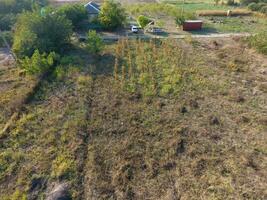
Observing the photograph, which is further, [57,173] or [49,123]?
[49,123]

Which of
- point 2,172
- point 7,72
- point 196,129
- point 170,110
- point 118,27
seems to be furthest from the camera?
point 118,27

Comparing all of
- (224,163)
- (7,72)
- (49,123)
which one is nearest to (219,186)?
(224,163)

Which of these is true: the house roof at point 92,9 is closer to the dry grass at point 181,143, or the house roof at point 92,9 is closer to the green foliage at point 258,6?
the dry grass at point 181,143

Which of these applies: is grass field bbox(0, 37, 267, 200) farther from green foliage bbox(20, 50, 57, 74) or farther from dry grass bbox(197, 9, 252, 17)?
dry grass bbox(197, 9, 252, 17)

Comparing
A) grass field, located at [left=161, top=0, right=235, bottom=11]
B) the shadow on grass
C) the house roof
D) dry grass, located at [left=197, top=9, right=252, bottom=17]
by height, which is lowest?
the shadow on grass

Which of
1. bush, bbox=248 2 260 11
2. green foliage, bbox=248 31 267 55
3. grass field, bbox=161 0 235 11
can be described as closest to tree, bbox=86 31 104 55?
green foliage, bbox=248 31 267 55

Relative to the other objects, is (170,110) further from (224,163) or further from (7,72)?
(7,72)
